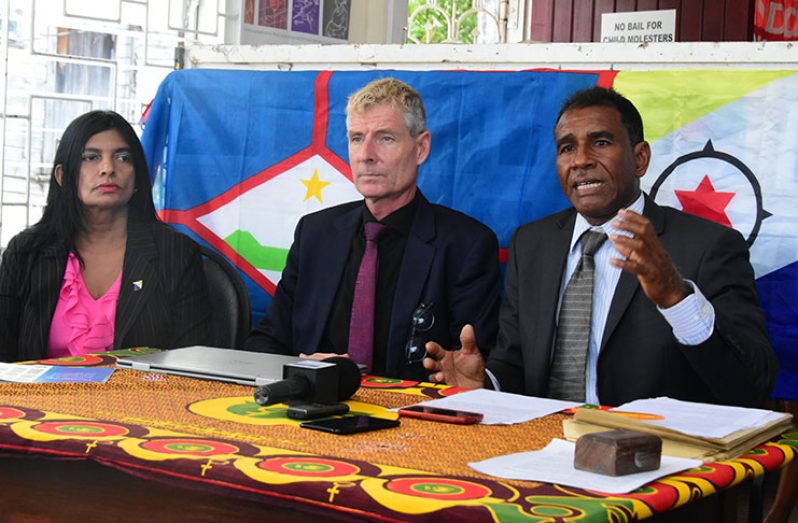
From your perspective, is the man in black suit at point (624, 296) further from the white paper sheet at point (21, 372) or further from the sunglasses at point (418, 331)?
the white paper sheet at point (21, 372)

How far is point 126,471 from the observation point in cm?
158

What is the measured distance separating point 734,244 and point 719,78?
2.53ft

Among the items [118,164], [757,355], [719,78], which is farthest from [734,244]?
[118,164]

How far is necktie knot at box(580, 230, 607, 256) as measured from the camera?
2.72 metres

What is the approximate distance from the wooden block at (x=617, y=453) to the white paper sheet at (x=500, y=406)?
40cm

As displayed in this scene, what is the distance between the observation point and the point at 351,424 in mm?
1811

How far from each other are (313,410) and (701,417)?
685 millimetres

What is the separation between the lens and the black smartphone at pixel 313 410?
6.17 feet

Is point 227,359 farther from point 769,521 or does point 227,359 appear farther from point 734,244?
point 769,521

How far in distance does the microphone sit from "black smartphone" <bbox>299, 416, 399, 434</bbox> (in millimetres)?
100

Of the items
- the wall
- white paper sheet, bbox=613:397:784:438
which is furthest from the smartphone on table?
the wall

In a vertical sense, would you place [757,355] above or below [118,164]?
below

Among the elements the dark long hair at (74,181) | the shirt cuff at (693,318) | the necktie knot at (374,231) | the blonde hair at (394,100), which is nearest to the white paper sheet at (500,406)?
the shirt cuff at (693,318)

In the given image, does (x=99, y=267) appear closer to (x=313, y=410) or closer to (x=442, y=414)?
(x=313, y=410)
